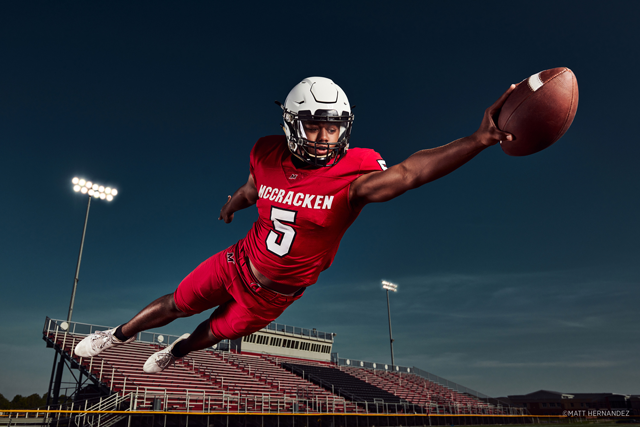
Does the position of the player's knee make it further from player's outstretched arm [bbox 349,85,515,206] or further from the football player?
player's outstretched arm [bbox 349,85,515,206]

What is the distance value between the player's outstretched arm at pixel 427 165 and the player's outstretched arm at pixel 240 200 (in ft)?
4.52

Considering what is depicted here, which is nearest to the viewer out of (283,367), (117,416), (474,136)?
(474,136)

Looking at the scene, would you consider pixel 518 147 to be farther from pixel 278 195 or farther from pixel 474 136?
pixel 278 195

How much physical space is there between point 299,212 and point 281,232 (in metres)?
0.26

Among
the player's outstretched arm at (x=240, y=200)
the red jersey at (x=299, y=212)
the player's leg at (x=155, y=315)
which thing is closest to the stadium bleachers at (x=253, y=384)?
the player's leg at (x=155, y=315)

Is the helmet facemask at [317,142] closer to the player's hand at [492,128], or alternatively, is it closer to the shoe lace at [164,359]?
the player's hand at [492,128]

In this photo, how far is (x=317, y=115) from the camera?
3.25 meters

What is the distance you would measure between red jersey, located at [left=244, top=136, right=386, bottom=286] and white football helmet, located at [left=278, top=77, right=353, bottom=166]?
100mm

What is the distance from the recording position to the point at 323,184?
3.19 meters

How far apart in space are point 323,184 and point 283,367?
28284 mm

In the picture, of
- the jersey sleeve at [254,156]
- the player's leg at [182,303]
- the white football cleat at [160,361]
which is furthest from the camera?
the white football cleat at [160,361]

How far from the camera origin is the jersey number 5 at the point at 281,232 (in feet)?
10.9

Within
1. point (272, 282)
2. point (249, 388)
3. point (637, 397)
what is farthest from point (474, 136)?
point (637, 397)

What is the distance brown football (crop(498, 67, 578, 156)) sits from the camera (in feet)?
8.04
